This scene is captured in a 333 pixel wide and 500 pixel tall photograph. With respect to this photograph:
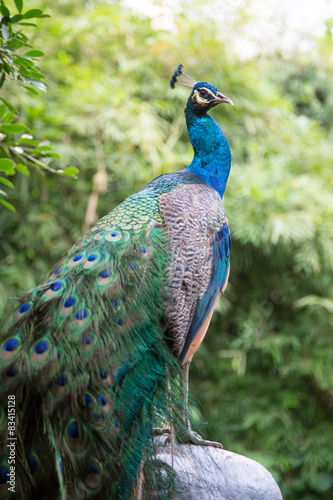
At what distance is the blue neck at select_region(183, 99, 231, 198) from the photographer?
5.66 feet

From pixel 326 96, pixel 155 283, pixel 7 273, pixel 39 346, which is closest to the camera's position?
pixel 39 346

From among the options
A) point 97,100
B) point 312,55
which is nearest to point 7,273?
A: point 97,100

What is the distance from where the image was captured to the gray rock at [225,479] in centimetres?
130

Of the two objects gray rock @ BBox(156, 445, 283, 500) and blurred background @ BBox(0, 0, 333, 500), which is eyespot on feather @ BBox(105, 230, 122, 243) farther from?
blurred background @ BBox(0, 0, 333, 500)

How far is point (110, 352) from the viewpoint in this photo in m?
1.12

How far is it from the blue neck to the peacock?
0.75 ft

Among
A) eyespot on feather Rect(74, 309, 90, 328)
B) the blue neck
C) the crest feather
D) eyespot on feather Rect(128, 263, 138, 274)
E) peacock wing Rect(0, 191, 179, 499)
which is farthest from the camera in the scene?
the crest feather

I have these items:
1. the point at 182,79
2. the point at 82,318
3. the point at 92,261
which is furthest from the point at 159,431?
the point at 182,79

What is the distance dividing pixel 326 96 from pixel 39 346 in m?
3.30

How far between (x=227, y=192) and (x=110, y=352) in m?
1.68

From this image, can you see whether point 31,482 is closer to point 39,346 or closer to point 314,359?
point 39,346

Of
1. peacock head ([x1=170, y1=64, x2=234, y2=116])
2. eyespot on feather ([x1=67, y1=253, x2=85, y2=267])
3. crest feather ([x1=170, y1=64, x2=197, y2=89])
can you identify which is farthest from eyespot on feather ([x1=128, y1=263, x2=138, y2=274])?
crest feather ([x1=170, y1=64, x2=197, y2=89])

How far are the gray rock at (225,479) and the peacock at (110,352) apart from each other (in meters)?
0.07

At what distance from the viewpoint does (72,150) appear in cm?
252
